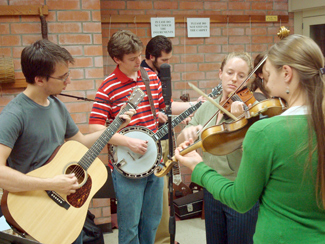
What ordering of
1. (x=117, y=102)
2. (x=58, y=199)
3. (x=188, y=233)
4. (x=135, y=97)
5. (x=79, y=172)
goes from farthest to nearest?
(x=188, y=233), (x=117, y=102), (x=135, y=97), (x=79, y=172), (x=58, y=199)

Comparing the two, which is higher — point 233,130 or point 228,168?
point 233,130

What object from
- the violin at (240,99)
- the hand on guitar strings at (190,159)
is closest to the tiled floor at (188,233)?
the violin at (240,99)

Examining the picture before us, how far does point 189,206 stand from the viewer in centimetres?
330

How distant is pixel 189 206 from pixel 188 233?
0.31 meters

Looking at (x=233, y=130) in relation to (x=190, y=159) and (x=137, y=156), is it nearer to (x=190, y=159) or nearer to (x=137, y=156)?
(x=190, y=159)

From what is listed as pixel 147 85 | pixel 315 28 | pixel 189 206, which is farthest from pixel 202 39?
pixel 189 206

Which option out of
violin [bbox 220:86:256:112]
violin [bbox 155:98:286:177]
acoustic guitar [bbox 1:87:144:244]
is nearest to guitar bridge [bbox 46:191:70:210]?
acoustic guitar [bbox 1:87:144:244]

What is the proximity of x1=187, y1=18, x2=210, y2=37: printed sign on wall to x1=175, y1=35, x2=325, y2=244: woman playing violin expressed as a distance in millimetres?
2530

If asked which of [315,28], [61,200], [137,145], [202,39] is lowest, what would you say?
[61,200]

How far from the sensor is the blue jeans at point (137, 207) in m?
2.09

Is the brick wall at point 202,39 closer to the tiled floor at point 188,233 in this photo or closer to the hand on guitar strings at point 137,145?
the tiled floor at point 188,233

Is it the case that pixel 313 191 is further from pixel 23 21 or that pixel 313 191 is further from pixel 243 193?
pixel 23 21

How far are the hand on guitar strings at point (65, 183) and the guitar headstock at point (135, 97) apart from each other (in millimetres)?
554

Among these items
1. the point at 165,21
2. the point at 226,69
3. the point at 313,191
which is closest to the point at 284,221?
the point at 313,191
